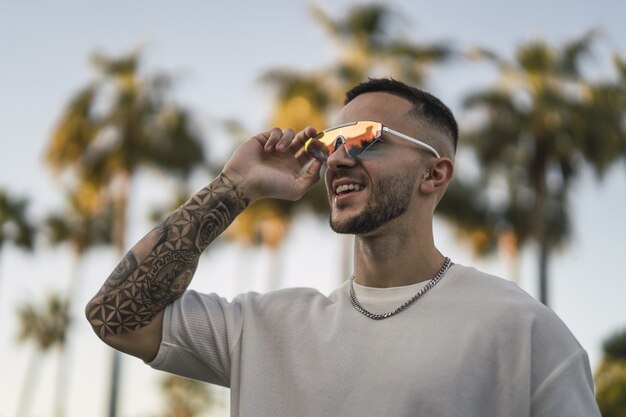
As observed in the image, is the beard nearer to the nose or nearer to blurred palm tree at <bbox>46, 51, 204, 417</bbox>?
the nose

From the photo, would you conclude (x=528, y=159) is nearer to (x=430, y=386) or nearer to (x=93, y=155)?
(x=93, y=155)

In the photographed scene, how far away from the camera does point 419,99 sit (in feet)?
11.9

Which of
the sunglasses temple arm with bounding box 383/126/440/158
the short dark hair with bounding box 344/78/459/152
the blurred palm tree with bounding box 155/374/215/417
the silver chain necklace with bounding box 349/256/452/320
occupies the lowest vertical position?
the blurred palm tree with bounding box 155/374/215/417

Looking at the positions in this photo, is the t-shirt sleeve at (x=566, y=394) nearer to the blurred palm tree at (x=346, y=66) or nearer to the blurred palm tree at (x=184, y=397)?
the blurred palm tree at (x=346, y=66)

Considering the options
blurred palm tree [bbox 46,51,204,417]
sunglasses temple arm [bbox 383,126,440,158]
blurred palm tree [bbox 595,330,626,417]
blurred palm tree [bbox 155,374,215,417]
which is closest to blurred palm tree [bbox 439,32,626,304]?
blurred palm tree [bbox 595,330,626,417]

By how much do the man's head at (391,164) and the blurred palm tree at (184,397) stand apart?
140 ft

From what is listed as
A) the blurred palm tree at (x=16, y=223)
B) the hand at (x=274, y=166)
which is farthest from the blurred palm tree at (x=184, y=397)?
the hand at (x=274, y=166)

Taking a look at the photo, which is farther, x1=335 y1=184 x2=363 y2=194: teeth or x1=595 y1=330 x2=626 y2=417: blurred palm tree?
x1=595 y1=330 x2=626 y2=417: blurred palm tree

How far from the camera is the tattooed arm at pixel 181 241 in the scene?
3168mm

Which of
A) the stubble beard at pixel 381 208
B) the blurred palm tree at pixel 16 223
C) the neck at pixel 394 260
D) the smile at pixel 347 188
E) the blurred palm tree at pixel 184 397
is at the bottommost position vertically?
the blurred palm tree at pixel 184 397

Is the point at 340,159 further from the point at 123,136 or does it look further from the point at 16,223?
the point at 16,223

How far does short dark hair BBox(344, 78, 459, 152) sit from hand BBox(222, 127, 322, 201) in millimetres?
335

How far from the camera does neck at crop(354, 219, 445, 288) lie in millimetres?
3273

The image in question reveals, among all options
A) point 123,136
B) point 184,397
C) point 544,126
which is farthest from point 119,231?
point 184,397
